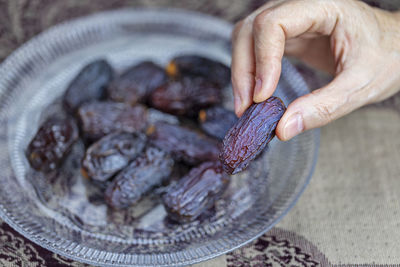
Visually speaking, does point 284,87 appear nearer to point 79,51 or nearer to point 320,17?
point 320,17

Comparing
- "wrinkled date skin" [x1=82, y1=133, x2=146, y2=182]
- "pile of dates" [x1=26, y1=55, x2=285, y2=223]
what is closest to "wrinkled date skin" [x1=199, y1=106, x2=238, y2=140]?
"pile of dates" [x1=26, y1=55, x2=285, y2=223]

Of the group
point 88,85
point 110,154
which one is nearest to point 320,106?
point 110,154

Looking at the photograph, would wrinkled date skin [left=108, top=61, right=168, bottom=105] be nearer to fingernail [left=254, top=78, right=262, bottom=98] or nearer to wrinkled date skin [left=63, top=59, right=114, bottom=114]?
wrinkled date skin [left=63, top=59, right=114, bottom=114]

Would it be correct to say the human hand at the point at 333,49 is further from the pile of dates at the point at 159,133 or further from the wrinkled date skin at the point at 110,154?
the wrinkled date skin at the point at 110,154

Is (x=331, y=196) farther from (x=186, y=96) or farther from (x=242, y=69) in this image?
(x=186, y=96)

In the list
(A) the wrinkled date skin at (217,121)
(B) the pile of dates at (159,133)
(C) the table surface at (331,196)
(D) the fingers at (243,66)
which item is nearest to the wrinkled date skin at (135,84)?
(B) the pile of dates at (159,133)

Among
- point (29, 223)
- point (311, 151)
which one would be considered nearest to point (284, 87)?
point (311, 151)
